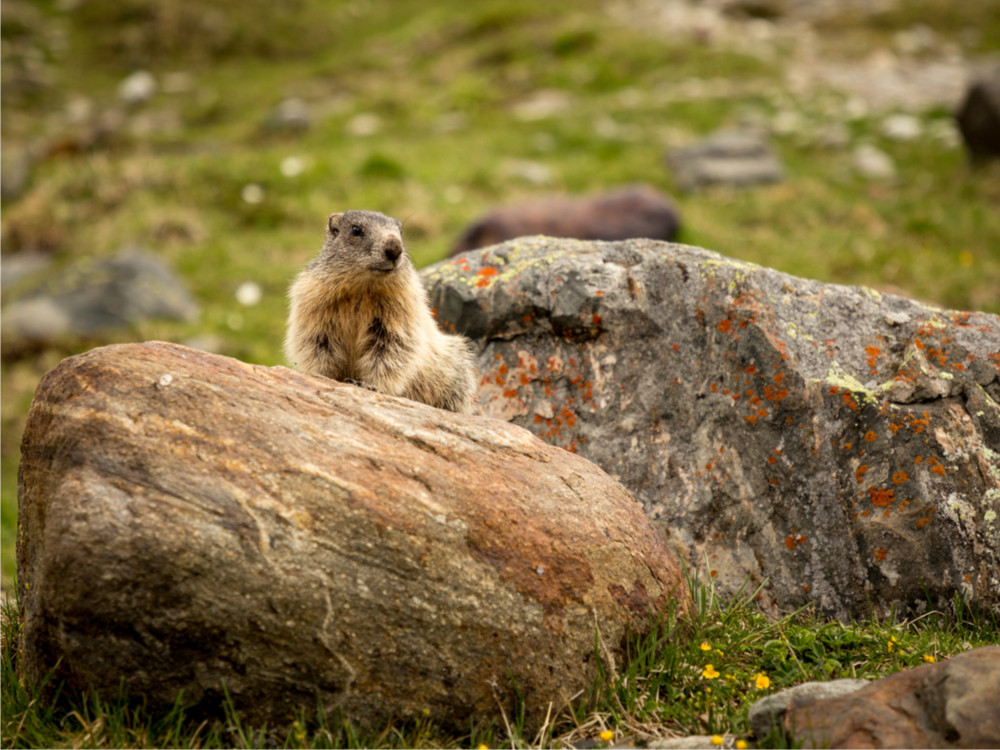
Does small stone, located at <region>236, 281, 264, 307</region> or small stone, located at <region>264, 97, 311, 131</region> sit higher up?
small stone, located at <region>264, 97, 311, 131</region>

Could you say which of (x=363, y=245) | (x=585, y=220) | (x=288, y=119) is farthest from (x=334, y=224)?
(x=288, y=119)

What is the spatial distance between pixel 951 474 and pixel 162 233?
44.4ft

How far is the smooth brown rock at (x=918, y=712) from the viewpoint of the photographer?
351 centimetres

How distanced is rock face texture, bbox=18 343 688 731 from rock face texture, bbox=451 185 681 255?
8536 mm

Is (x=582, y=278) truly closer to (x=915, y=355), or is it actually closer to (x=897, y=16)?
(x=915, y=355)

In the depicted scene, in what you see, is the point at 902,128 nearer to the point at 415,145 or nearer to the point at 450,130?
the point at 450,130

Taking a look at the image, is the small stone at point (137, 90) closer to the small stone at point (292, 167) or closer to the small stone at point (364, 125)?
the small stone at point (364, 125)

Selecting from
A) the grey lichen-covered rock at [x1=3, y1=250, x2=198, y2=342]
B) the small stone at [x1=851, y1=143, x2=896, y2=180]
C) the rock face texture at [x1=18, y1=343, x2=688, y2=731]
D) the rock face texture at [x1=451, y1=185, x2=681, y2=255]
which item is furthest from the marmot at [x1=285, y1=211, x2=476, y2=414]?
the small stone at [x1=851, y1=143, x2=896, y2=180]

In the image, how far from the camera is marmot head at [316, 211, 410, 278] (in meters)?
5.84

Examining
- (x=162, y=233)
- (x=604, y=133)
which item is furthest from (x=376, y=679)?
(x=604, y=133)

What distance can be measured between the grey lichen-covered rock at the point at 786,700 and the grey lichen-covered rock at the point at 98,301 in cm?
1080

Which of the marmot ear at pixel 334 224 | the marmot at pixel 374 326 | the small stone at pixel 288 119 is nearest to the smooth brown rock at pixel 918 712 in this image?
the marmot at pixel 374 326

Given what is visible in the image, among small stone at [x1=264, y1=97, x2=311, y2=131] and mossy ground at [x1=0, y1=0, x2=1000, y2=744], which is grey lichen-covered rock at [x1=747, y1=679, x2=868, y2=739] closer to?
mossy ground at [x1=0, y1=0, x2=1000, y2=744]

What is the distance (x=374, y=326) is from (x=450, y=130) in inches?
605
